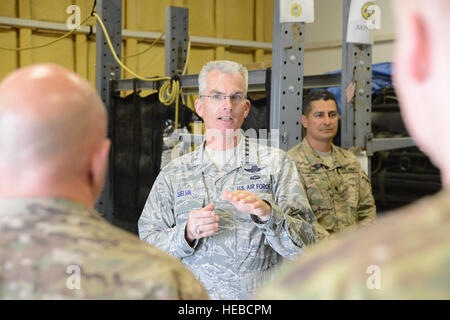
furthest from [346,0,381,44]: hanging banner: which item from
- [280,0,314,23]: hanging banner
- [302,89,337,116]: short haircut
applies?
[302,89,337,116]: short haircut

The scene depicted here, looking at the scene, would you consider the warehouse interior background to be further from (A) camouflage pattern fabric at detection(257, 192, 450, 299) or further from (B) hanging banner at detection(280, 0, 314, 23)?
(A) camouflage pattern fabric at detection(257, 192, 450, 299)

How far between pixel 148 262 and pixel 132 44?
6.75 m

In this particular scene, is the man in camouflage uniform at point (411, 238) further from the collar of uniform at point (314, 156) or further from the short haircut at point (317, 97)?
the short haircut at point (317, 97)

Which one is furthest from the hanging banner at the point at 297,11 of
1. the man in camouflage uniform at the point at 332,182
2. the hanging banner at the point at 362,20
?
the man in camouflage uniform at the point at 332,182

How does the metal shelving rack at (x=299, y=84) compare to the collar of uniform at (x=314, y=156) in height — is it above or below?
above

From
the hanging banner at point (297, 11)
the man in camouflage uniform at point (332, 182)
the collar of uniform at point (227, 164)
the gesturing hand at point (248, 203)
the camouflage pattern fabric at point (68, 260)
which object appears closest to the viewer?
the camouflage pattern fabric at point (68, 260)

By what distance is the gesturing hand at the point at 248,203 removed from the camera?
184 centimetres

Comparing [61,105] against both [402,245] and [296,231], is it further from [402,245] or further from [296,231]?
[296,231]

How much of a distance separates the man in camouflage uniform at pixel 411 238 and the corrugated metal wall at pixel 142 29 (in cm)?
656

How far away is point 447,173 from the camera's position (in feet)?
1.97

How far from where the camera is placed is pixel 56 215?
2.99 ft
